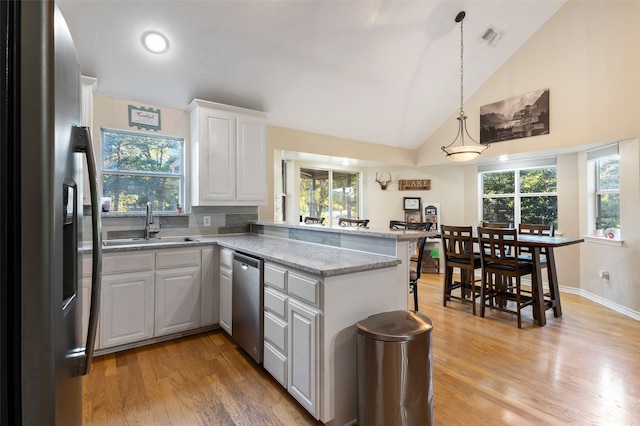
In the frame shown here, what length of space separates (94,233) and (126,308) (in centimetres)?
201

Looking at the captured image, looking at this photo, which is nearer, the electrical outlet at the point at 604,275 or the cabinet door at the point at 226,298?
the cabinet door at the point at 226,298

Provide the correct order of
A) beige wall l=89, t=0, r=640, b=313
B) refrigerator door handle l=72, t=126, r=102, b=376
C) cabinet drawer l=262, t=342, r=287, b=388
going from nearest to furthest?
refrigerator door handle l=72, t=126, r=102, b=376 → cabinet drawer l=262, t=342, r=287, b=388 → beige wall l=89, t=0, r=640, b=313

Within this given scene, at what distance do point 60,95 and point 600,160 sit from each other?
5616mm

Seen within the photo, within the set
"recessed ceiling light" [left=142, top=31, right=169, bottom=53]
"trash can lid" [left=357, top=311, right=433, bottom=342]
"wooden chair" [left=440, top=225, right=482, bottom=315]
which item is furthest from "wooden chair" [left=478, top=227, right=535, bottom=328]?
"recessed ceiling light" [left=142, top=31, right=169, bottom=53]

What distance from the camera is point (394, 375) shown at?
5.16 ft

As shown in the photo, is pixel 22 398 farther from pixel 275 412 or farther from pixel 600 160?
pixel 600 160

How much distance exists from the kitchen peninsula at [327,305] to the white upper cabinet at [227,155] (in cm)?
119

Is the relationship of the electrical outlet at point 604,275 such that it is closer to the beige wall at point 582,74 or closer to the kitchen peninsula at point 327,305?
the beige wall at point 582,74

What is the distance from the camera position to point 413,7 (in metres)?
3.30

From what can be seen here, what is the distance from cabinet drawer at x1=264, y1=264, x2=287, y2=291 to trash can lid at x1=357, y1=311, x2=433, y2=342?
1.85 feet

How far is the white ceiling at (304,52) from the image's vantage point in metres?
2.69

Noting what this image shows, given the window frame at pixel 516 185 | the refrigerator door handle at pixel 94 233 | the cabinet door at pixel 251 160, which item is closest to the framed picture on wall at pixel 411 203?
the window frame at pixel 516 185

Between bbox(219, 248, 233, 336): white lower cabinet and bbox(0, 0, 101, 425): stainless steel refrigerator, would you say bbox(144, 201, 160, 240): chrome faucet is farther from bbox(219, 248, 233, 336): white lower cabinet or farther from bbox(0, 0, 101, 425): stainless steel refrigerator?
bbox(0, 0, 101, 425): stainless steel refrigerator

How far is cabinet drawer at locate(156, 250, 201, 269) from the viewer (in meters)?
2.83
